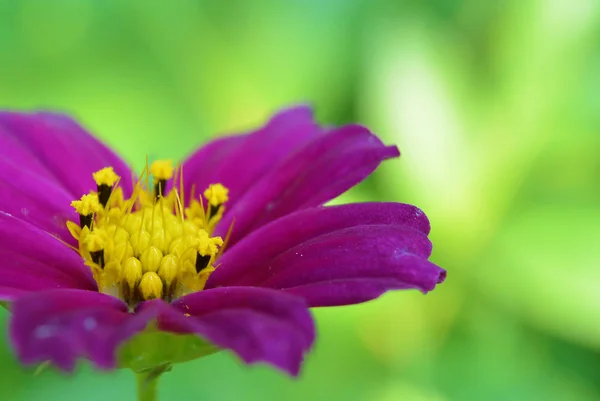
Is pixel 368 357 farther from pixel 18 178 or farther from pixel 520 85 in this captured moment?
pixel 18 178

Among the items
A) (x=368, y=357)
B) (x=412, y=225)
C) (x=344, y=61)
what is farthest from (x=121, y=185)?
(x=344, y=61)

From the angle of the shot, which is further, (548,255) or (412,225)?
(548,255)

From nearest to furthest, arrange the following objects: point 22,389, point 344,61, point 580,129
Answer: point 22,389
point 580,129
point 344,61

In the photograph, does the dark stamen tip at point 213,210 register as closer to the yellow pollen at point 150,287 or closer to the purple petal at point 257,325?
the yellow pollen at point 150,287

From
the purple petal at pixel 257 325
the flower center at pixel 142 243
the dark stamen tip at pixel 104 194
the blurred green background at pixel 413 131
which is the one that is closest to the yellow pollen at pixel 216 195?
the flower center at pixel 142 243

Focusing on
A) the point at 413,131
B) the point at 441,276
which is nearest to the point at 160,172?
the point at 441,276

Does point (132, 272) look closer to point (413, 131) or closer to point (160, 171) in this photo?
point (160, 171)

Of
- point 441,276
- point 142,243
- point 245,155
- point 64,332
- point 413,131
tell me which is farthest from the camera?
point 413,131
